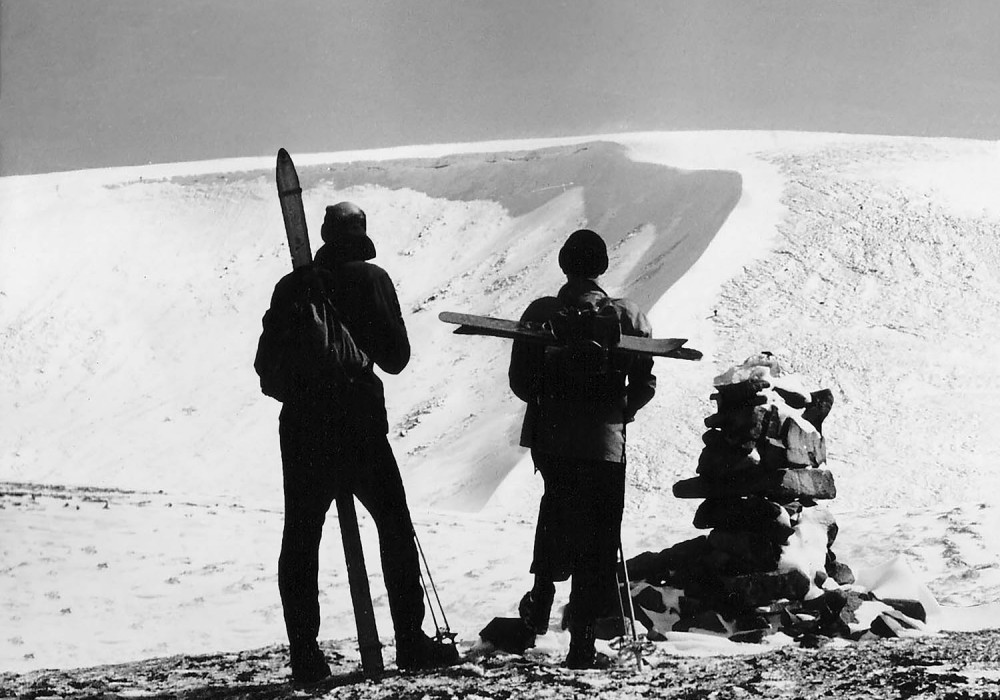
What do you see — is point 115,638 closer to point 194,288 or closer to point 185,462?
point 185,462

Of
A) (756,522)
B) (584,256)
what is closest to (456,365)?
(756,522)

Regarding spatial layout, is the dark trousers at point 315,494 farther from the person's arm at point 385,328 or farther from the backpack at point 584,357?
the backpack at point 584,357

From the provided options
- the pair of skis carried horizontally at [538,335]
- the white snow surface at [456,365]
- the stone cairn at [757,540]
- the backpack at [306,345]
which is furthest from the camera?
the white snow surface at [456,365]

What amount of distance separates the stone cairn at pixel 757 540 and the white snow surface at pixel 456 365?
2.10ft

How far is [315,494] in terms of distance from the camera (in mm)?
4879

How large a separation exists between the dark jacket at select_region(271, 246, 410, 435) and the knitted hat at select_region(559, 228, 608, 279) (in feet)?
2.78

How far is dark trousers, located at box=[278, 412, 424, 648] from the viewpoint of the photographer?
4.87 metres

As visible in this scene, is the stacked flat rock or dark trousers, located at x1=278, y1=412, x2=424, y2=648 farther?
the stacked flat rock

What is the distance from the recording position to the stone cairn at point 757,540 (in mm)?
6500

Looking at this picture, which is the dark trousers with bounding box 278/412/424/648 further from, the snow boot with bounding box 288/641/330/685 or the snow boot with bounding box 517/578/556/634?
the snow boot with bounding box 517/578/556/634

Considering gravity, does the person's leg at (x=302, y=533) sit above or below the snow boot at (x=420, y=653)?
above

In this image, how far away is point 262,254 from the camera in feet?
94.5

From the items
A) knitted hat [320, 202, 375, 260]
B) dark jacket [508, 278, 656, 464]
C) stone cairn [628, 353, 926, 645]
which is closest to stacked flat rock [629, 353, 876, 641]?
stone cairn [628, 353, 926, 645]

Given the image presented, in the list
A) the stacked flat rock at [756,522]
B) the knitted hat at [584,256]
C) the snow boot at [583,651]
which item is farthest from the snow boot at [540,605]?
the knitted hat at [584,256]
